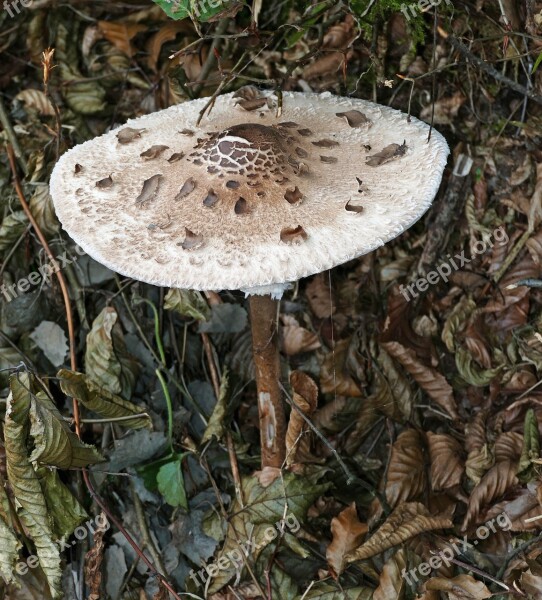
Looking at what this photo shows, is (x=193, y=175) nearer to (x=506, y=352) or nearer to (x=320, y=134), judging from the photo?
(x=320, y=134)

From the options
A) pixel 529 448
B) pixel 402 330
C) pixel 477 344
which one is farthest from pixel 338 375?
pixel 529 448

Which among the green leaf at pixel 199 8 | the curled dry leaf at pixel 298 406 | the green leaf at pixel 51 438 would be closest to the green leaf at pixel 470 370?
the curled dry leaf at pixel 298 406

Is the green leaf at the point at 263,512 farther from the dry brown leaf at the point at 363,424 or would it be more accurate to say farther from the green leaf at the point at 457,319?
the green leaf at the point at 457,319

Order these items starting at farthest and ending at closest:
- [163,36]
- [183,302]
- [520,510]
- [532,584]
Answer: [163,36], [183,302], [520,510], [532,584]

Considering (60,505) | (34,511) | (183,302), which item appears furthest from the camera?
(183,302)

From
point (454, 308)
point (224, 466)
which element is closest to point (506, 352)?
point (454, 308)

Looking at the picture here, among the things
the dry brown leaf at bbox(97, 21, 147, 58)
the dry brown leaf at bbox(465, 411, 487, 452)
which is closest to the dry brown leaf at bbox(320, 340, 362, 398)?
the dry brown leaf at bbox(465, 411, 487, 452)

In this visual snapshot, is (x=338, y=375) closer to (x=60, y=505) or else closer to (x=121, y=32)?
(x=60, y=505)

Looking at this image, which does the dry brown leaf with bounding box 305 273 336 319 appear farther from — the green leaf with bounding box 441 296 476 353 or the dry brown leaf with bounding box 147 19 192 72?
the dry brown leaf with bounding box 147 19 192 72
